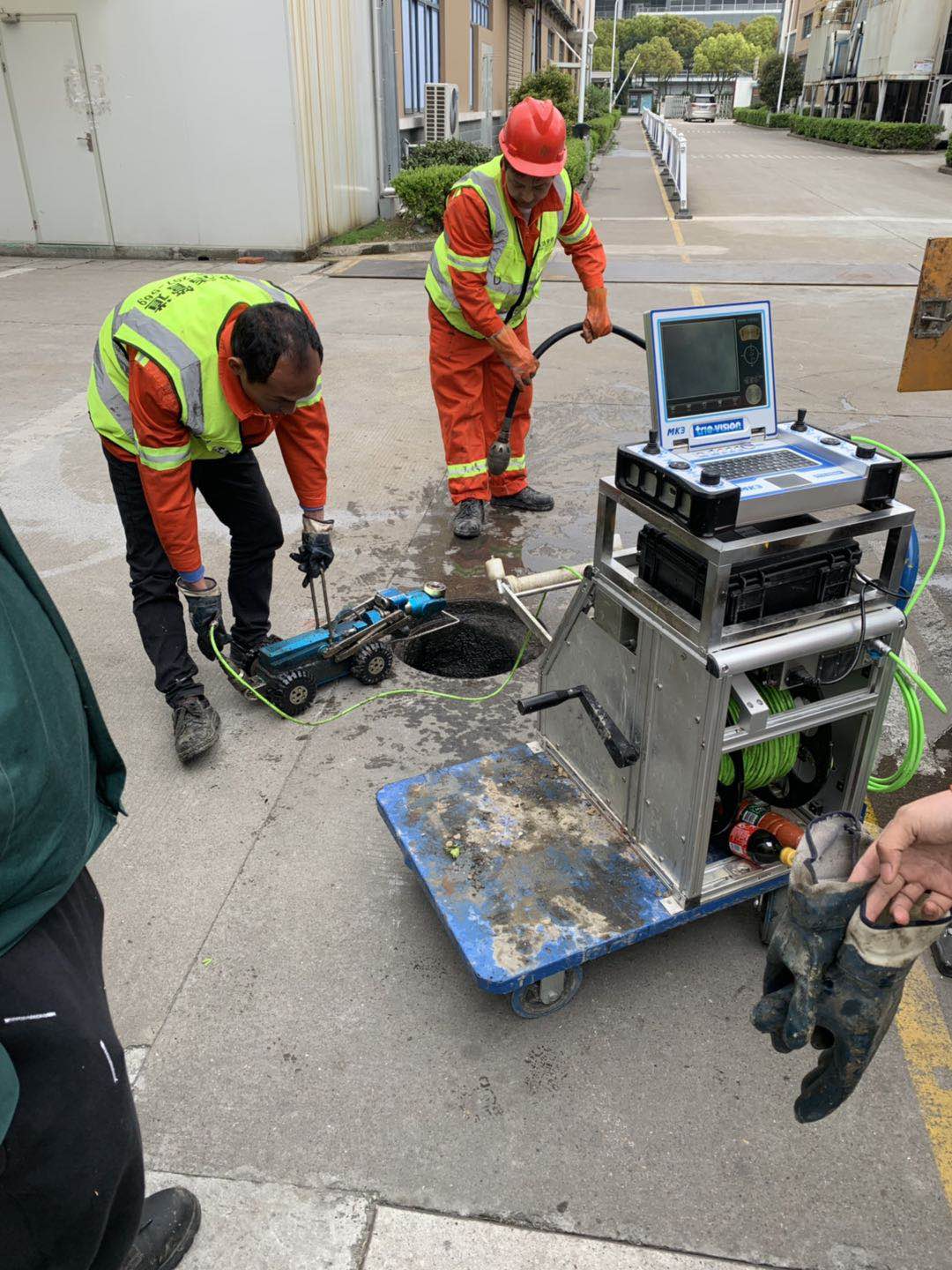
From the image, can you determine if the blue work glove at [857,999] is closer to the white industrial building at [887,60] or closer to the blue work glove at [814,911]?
the blue work glove at [814,911]

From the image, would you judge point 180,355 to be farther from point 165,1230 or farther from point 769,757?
point 165,1230

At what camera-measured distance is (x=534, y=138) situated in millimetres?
3809

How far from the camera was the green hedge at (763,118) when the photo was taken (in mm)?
49150

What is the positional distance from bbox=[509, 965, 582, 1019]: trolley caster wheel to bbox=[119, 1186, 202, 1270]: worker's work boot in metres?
0.80

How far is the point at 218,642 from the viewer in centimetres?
342

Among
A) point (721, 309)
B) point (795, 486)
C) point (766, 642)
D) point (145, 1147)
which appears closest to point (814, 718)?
point (766, 642)

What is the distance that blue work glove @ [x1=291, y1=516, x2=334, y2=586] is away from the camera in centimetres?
343

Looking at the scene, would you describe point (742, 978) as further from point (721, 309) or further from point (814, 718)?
point (721, 309)

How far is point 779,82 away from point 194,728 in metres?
66.2

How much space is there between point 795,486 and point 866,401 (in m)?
5.26

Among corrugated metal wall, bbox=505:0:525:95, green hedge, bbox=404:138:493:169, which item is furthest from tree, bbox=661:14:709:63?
green hedge, bbox=404:138:493:169

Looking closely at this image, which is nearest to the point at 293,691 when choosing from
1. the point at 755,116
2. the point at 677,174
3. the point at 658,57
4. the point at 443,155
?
the point at 443,155

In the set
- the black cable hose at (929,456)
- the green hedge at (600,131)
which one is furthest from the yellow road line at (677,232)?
the green hedge at (600,131)

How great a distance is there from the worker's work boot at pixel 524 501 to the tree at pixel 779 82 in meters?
62.5
